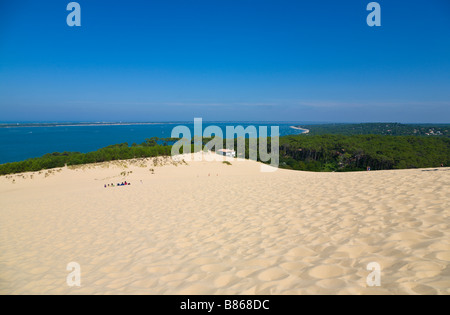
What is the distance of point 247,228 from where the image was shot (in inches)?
191

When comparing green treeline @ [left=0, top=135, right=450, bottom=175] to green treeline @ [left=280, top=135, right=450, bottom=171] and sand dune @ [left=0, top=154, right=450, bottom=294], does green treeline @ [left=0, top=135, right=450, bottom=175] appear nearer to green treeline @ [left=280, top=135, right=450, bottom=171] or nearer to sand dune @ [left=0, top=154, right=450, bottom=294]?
green treeline @ [left=280, top=135, right=450, bottom=171]

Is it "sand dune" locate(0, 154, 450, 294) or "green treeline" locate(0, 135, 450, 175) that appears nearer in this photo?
"sand dune" locate(0, 154, 450, 294)

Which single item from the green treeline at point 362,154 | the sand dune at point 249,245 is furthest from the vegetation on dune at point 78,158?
the green treeline at point 362,154

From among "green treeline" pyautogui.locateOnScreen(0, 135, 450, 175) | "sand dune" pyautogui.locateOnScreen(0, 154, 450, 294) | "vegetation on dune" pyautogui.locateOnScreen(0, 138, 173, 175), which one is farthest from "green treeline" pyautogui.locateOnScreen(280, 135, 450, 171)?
"sand dune" pyautogui.locateOnScreen(0, 154, 450, 294)

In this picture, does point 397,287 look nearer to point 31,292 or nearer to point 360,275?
point 360,275

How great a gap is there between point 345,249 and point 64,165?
2879 centimetres

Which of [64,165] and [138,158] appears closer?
[64,165]

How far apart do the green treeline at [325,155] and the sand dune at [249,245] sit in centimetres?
1971

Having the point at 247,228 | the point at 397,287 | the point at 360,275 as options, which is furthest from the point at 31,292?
the point at 397,287

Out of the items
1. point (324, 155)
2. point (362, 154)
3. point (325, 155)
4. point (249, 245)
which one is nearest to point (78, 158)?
point (249, 245)

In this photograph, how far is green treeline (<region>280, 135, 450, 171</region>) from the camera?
1540 inches

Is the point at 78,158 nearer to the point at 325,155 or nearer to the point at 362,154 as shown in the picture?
the point at 362,154

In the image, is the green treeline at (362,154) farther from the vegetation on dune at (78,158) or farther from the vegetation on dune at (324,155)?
the vegetation on dune at (78,158)

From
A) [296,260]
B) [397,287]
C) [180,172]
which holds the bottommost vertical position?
[180,172]
